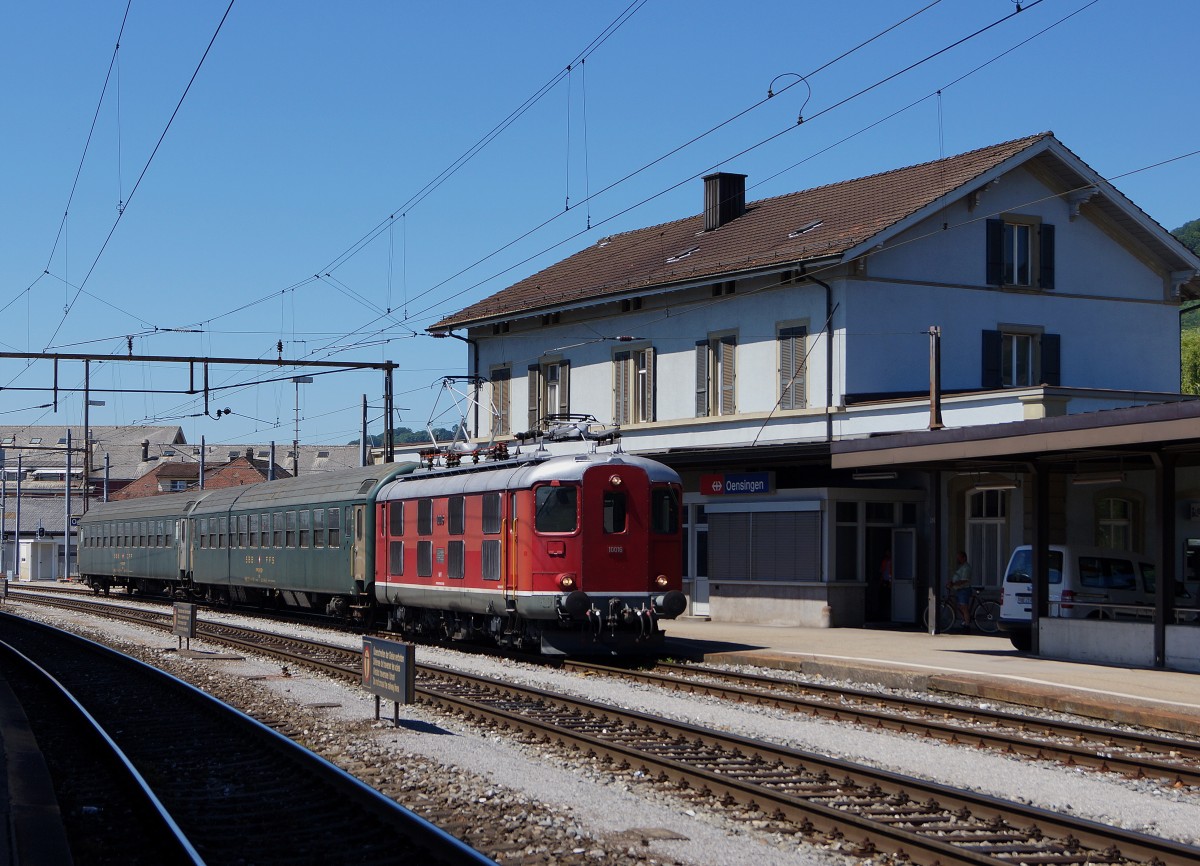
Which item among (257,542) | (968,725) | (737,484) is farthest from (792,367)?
(968,725)

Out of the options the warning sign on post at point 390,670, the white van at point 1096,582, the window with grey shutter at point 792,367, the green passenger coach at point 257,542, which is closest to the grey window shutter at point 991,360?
the window with grey shutter at point 792,367

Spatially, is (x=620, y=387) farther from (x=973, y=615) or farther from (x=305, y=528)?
(x=973, y=615)

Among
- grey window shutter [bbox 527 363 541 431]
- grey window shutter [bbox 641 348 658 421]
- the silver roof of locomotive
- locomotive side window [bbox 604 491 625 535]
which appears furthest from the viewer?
grey window shutter [bbox 527 363 541 431]

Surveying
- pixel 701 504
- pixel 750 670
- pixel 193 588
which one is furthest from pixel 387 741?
pixel 193 588

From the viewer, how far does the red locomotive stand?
811 inches

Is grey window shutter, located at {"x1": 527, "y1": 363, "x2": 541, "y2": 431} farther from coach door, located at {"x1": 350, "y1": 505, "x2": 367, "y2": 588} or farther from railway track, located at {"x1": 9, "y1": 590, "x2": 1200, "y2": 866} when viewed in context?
railway track, located at {"x1": 9, "y1": 590, "x2": 1200, "y2": 866}

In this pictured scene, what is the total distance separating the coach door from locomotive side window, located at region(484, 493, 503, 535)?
Answer: 621 centimetres

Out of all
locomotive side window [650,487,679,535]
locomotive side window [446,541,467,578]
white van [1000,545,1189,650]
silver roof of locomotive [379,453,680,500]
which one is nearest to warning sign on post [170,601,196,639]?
locomotive side window [446,541,467,578]

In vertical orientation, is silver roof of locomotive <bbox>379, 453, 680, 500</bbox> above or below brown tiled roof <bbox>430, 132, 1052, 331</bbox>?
below

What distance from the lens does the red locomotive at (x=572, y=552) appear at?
20609 millimetres

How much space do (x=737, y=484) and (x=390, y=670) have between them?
1674 cm

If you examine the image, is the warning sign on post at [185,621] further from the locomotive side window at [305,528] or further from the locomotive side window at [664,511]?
the locomotive side window at [664,511]

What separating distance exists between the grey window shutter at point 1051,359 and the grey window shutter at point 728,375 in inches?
265

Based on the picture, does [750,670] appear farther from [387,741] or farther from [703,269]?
[703,269]
